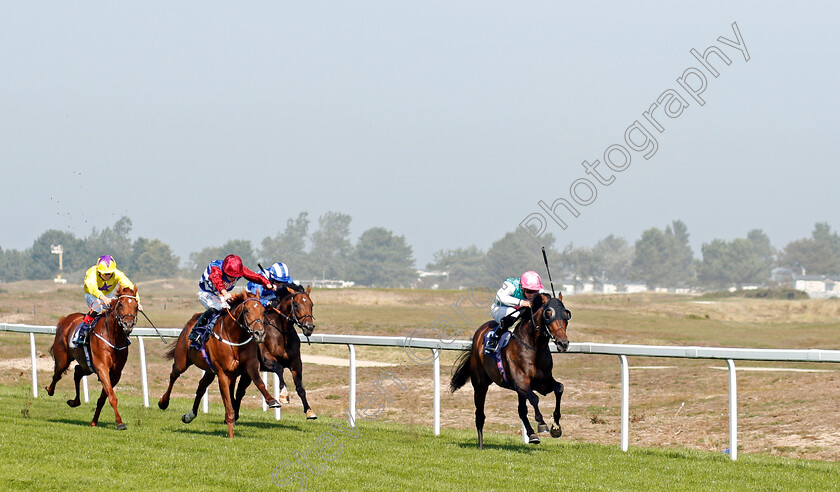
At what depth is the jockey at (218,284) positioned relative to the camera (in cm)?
1062

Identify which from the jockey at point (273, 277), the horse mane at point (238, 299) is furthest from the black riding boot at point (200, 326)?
the jockey at point (273, 277)

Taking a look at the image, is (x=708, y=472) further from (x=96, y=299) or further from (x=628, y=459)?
(x=96, y=299)

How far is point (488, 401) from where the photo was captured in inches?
673

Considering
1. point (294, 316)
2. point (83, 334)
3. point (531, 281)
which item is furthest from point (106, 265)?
point (531, 281)

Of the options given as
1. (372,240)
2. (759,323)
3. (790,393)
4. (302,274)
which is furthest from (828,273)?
(790,393)

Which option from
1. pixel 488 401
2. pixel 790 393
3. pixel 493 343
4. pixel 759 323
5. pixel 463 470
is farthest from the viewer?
pixel 759 323

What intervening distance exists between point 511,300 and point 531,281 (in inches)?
13.5

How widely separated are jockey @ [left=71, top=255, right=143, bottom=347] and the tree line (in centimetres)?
13390

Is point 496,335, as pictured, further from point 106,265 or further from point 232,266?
point 106,265

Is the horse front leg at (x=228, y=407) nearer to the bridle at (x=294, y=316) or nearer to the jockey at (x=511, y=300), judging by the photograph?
the bridle at (x=294, y=316)

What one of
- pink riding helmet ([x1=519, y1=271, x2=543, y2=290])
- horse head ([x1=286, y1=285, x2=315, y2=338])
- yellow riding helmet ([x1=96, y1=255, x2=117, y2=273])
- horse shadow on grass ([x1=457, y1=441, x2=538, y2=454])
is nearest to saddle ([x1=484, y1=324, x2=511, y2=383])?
pink riding helmet ([x1=519, y1=271, x2=543, y2=290])

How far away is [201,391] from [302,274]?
524ft

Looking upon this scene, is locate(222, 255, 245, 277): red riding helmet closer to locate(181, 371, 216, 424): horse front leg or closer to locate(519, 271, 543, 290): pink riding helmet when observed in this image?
locate(181, 371, 216, 424): horse front leg

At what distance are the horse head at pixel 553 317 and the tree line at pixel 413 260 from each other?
13777 cm
